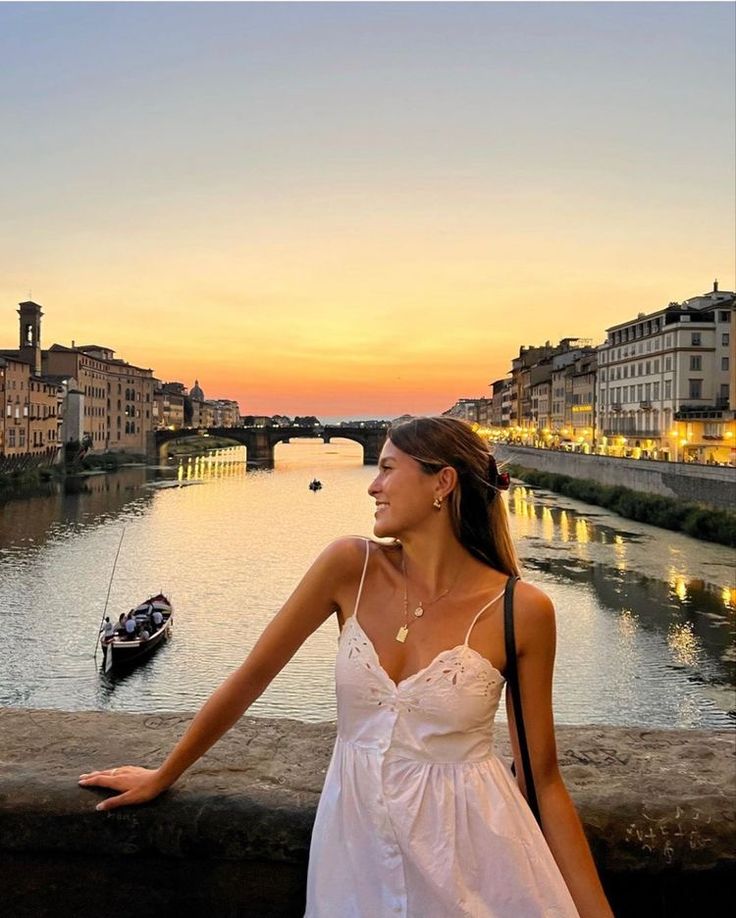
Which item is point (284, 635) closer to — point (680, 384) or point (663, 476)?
point (663, 476)

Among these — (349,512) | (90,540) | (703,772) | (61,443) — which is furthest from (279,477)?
(703,772)

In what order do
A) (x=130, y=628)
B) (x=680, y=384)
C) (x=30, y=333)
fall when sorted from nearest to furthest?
(x=130, y=628), (x=680, y=384), (x=30, y=333)

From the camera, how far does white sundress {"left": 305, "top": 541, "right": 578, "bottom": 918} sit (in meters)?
→ 1.32

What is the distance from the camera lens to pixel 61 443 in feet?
213

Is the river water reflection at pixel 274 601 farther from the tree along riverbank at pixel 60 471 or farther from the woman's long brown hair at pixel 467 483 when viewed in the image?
the woman's long brown hair at pixel 467 483

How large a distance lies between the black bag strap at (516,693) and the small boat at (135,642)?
14.5 metres

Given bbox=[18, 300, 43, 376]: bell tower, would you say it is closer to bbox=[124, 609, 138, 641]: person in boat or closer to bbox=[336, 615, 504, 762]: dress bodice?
bbox=[124, 609, 138, 641]: person in boat

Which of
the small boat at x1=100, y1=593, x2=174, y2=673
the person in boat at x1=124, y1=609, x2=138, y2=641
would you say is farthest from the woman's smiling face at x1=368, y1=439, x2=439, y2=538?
the person in boat at x1=124, y1=609, x2=138, y2=641

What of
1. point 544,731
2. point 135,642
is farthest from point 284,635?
point 135,642

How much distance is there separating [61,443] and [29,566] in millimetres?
43134

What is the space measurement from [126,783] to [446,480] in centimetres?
84

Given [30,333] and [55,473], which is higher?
[30,333]

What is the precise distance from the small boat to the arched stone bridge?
6424cm

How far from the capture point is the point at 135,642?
50.2 ft
